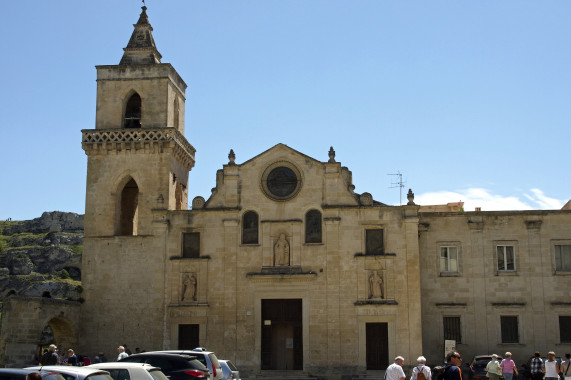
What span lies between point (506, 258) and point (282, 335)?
12.0 meters

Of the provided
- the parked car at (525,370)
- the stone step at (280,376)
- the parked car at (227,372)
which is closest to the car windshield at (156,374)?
the parked car at (227,372)

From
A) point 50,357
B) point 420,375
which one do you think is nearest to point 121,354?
point 50,357

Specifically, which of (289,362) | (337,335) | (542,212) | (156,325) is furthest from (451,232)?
(156,325)

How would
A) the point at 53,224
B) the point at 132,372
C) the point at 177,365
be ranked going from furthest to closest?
the point at 53,224 < the point at 177,365 < the point at 132,372

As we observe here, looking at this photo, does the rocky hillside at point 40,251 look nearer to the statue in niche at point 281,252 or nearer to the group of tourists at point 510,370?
the statue in niche at point 281,252

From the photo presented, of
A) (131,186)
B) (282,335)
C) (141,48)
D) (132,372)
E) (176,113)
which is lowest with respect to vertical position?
(132,372)

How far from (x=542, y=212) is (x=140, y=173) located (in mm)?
21066

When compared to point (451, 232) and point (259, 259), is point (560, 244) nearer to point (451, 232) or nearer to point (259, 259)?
point (451, 232)

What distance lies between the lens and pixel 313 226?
119ft

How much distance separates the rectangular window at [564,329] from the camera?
35.6 m

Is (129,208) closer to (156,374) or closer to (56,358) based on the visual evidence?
(56,358)

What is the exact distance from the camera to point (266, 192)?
3675 centimetres

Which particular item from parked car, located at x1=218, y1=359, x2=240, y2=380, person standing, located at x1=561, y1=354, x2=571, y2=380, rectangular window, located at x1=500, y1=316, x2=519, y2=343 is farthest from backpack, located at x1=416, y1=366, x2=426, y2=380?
rectangular window, located at x1=500, y1=316, x2=519, y2=343

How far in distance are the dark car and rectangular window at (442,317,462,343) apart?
64.3 feet
